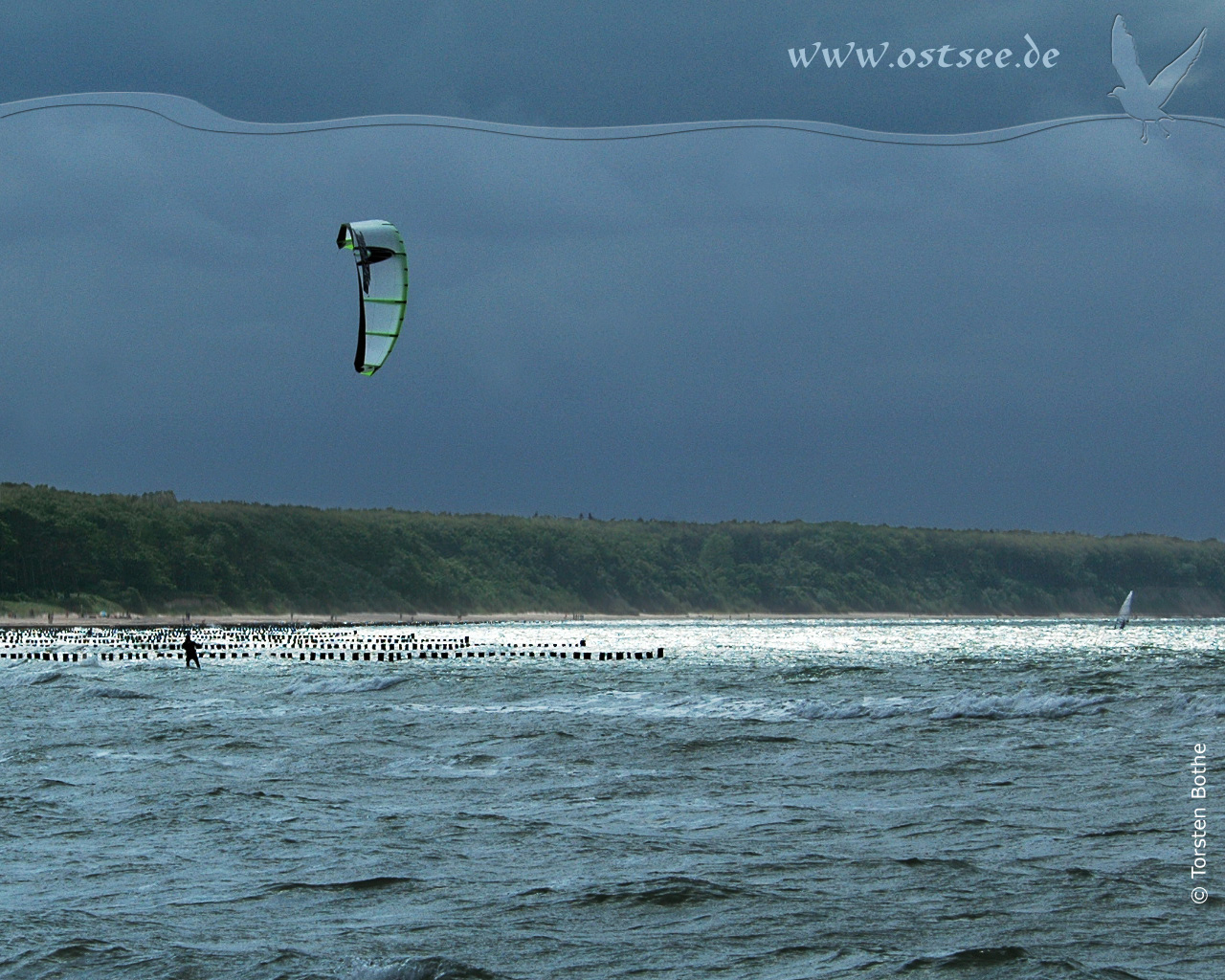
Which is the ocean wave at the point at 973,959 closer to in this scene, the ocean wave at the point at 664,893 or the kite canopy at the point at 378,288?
the ocean wave at the point at 664,893

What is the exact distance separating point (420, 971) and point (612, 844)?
4.31m

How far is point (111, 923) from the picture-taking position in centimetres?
1004

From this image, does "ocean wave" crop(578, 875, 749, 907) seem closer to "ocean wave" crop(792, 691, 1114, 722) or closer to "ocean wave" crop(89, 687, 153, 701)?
"ocean wave" crop(792, 691, 1114, 722)

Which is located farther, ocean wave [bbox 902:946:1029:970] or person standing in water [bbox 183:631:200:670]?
person standing in water [bbox 183:631:200:670]

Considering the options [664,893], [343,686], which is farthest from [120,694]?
[664,893]

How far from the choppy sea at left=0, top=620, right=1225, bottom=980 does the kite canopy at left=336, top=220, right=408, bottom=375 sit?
6.17 m

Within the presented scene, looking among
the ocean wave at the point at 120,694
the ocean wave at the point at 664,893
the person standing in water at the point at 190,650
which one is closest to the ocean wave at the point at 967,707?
the ocean wave at the point at 664,893

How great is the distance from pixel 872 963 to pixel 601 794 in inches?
286

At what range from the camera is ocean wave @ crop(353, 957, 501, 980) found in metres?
8.76

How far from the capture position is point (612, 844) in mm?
12984

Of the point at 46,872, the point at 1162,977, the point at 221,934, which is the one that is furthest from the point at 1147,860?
the point at 46,872

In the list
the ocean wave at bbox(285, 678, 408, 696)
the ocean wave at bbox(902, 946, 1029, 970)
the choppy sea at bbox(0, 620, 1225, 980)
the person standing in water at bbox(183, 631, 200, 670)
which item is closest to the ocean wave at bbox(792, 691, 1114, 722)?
the choppy sea at bbox(0, 620, 1225, 980)

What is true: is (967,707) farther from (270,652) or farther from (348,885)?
(270,652)

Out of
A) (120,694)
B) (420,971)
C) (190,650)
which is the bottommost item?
(190,650)
